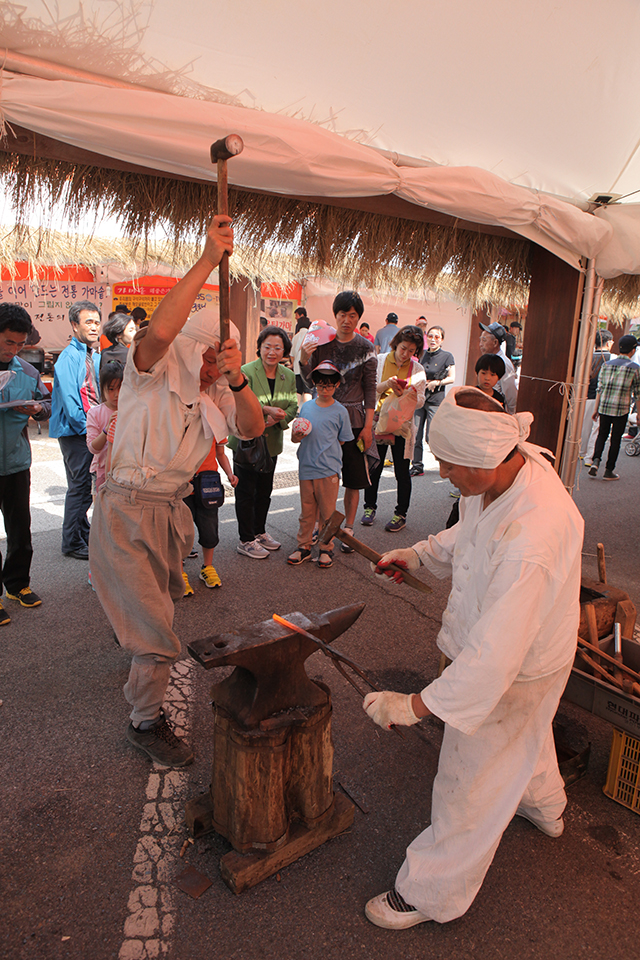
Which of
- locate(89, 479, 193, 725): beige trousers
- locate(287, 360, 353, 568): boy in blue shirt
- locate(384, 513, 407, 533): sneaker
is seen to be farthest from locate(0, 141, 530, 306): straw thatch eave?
locate(384, 513, 407, 533): sneaker

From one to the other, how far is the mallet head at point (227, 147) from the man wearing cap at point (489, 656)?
3.87 ft

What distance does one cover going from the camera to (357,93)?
11.5 ft

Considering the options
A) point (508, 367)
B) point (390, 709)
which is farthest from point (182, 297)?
point (508, 367)

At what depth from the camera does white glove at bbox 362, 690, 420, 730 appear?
72.1 inches

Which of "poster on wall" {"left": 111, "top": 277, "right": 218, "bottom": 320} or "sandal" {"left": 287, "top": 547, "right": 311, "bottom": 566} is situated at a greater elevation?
"poster on wall" {"left": 111, "top": 277, "right": 218, "bottom": 320}

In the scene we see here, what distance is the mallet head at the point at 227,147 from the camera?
7.07 feet

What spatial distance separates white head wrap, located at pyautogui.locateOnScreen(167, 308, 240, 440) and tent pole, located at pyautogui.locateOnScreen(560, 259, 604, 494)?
11.0 ft

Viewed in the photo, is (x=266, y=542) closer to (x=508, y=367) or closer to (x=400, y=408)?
(x=400, y=408)

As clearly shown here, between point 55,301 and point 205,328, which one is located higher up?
point 55,301

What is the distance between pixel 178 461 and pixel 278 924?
5.65ft

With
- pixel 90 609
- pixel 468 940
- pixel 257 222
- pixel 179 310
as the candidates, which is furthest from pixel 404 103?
pixel 468 940

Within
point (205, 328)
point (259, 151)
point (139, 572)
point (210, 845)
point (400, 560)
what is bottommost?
point (210, 845)

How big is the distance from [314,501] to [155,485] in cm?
268

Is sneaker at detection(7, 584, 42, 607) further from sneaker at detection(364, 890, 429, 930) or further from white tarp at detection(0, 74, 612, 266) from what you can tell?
sneaker at detection(364, 890, 429, 930)
